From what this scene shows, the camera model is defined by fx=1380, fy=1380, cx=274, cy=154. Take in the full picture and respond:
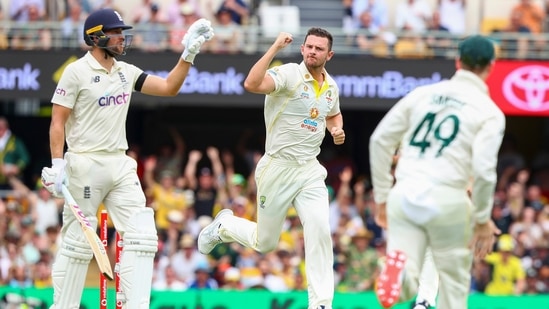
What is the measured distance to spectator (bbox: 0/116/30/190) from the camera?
1916 cm

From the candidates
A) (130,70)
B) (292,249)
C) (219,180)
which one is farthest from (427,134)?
(219,180)

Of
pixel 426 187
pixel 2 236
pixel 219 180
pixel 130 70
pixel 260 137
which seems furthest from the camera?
pixel 260 137

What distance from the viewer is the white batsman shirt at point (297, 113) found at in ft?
35.1

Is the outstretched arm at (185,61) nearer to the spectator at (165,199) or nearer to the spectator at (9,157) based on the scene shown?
the spectator at (165,199)

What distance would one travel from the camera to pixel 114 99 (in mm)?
10383

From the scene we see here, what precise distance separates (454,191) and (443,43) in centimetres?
1121

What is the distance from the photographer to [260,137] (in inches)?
859

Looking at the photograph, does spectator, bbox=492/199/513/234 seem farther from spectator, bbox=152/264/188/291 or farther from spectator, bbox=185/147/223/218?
spectator, bbox=152/264/188/291

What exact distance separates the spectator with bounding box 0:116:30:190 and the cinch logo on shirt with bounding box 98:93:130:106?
9005mm

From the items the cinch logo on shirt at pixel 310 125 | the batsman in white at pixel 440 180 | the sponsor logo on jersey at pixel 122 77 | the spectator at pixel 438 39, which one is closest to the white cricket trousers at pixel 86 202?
the sponsor logo on jersey at pixel 122 77

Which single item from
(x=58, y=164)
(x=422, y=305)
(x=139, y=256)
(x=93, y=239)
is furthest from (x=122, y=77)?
(x=422, y=305)

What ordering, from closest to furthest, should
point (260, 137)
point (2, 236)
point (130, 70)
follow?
point (130, 70), point (2, 236), point (260, 137)

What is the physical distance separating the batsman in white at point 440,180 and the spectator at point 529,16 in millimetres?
11645

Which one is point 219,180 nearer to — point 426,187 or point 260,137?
point 260,137
